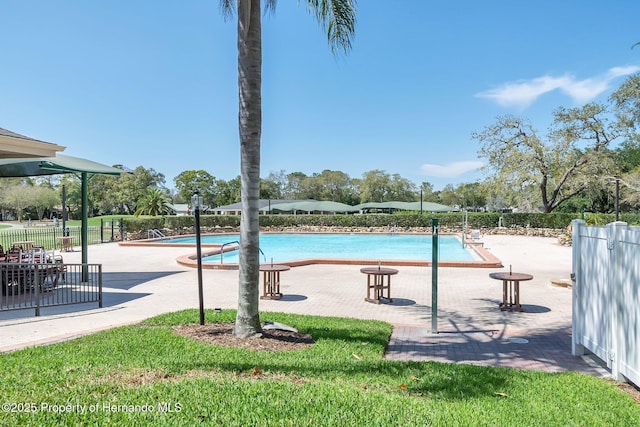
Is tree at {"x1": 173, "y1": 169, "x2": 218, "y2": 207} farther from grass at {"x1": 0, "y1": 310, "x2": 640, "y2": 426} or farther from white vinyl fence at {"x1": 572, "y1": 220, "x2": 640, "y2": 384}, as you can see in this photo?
white vinyl fence at {"x1": 572, "y1": 220, "x2": 640, "y2": 384}

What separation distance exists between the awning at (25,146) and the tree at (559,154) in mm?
34341

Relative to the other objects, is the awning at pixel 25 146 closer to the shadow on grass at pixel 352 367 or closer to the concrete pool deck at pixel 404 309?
the concrete pool deck at pixel 404 309

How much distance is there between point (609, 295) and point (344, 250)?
19.5 metres

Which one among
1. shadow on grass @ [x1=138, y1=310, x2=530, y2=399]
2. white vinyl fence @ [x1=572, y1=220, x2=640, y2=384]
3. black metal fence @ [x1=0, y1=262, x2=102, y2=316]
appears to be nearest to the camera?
shadow on grass @ [x1=138, y1=310, x2=530, y2=399]

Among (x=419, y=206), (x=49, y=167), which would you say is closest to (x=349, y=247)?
(x=49, y=167)

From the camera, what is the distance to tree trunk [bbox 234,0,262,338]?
550 centimetres

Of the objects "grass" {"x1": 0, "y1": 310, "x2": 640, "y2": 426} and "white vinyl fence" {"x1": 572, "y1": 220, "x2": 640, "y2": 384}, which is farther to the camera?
"white vinyl fence" {"x1": 572, "y1": 220, "x2": 640, "y2": 384}

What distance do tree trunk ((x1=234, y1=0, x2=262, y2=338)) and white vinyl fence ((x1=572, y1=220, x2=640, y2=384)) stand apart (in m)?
4.15

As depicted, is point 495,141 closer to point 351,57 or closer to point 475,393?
point 351,57

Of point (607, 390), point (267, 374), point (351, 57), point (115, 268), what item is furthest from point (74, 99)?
point (607, 390)

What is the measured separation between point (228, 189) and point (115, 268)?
213 ft

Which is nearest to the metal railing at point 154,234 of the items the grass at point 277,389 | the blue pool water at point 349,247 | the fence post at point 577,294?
the blue pool water at point 349,247

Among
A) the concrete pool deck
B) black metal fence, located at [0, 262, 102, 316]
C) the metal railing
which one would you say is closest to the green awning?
black metal fence, located at [0, 262, 102, 316]

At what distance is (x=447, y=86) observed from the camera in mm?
30578
